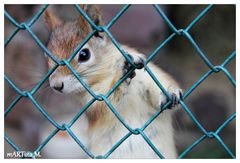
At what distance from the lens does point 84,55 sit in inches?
85.3

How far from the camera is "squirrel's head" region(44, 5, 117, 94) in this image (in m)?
2.07

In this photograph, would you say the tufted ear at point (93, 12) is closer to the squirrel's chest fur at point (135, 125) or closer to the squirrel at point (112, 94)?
the squirrel at point (112, 94)

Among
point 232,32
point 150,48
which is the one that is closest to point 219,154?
point 150,48

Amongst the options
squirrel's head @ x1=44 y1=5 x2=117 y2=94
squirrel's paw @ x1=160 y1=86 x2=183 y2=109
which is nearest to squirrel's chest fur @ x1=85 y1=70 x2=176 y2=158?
squirrel's head @ x1=44 y1=5 x2=117 y2=94

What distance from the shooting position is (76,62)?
6.95 ft

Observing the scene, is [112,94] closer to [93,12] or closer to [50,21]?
[93,12]

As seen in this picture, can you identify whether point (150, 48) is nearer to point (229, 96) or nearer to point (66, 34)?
point (229, 96)

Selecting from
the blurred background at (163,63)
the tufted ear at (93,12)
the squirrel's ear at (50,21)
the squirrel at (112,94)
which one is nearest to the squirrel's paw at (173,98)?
the squirrel at (112,94)

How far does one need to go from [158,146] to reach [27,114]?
7.22 feet

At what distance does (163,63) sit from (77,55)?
239 cm

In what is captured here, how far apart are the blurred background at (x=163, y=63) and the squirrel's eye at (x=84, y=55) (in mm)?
1276

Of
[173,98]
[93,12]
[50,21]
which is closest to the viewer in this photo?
[173,98]

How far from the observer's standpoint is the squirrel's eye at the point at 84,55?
7.05ft

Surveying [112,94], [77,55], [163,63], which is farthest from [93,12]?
[163,63]
